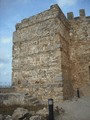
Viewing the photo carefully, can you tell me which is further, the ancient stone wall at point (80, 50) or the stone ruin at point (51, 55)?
the ancient stone wall at point (80, 50)

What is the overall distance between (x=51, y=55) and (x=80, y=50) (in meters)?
3.15

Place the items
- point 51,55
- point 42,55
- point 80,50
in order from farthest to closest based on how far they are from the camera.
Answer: point 80,50
point 42,55
point 51,55

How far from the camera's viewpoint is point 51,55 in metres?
10.7

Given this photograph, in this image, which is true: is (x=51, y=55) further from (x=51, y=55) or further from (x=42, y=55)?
(x=42, y=55)

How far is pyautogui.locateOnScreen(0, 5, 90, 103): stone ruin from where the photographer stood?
10445mm

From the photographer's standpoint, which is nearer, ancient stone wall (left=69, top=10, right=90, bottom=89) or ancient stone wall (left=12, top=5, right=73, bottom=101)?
ancient stone wall (left=12, top=5, right=73, bottom=101)

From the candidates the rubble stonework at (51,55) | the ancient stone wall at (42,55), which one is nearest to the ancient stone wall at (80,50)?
the rubble stonework at (51,55)


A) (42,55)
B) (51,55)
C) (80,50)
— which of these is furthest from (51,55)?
(80,50)

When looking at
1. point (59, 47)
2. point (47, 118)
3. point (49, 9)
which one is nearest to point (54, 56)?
point (59, 47)

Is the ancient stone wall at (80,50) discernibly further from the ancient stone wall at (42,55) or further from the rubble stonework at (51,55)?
the ancient stone wall at (42,55)

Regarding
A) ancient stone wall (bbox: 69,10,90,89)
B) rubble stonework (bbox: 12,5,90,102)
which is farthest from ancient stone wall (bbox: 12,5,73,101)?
ancient stone wall (bbox: 69,10,90,89)

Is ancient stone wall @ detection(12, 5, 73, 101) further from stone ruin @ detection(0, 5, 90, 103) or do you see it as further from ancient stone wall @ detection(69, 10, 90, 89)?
ancient stone wall @ detection(69, 10, 90, 89)

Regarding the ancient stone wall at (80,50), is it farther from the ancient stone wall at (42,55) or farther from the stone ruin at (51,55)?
the ancient stone wall at (42,55)

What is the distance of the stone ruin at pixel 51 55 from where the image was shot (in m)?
10.4
